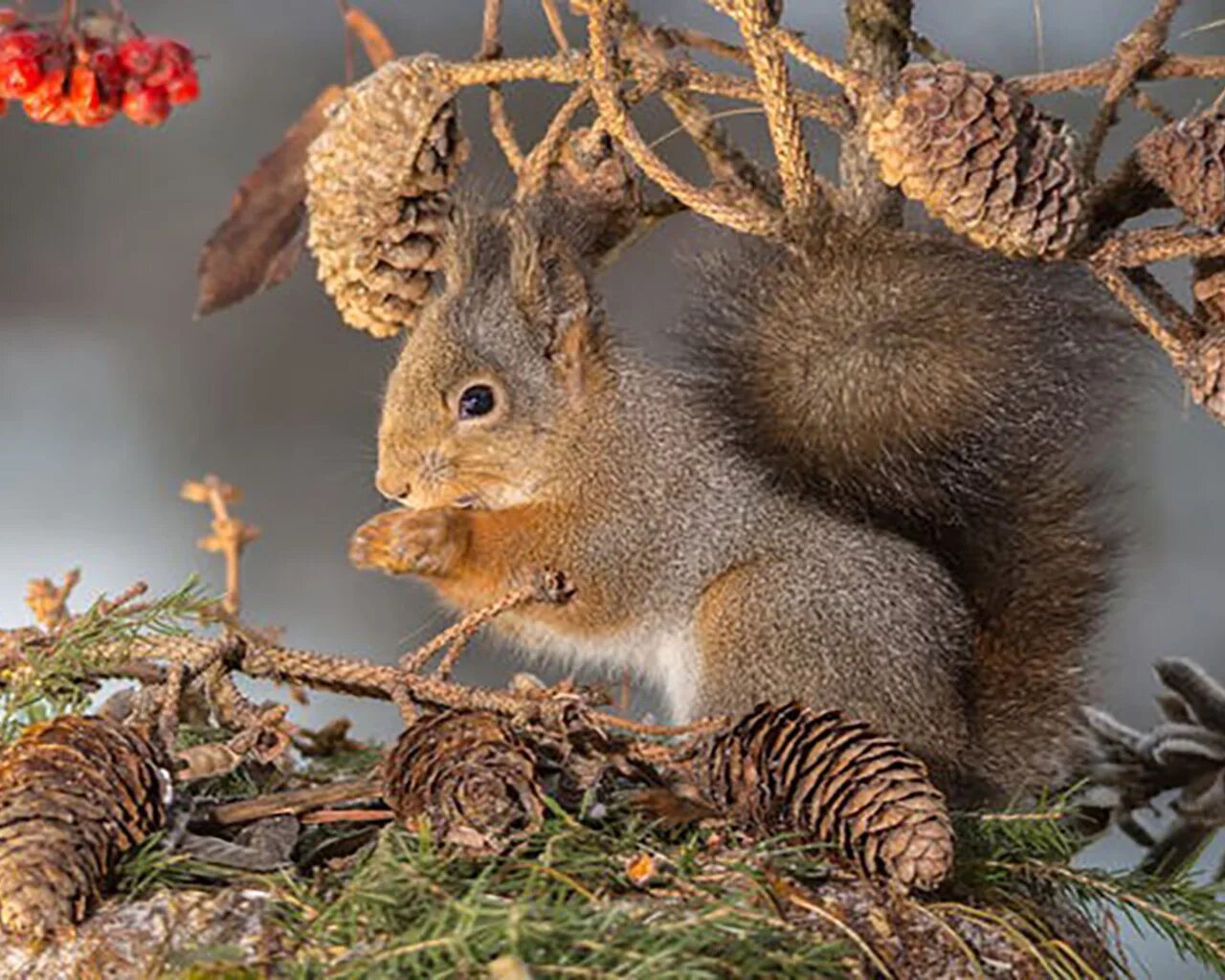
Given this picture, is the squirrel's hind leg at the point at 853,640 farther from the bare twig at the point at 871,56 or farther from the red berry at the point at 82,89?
the red berry at the point at 82,89

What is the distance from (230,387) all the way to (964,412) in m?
0.98

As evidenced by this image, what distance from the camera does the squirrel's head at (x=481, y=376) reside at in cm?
125

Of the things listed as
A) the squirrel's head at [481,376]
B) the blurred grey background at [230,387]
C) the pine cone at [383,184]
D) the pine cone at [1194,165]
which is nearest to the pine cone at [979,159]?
the pine cone at [1194,165]

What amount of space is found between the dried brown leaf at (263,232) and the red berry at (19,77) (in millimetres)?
179

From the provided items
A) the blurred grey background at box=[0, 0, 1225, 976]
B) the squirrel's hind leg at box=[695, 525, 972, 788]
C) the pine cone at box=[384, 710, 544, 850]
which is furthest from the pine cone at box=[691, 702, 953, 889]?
the blurred grey background at box=[0, 0, 1225, 976]

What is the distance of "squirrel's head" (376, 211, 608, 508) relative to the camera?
1248 mm

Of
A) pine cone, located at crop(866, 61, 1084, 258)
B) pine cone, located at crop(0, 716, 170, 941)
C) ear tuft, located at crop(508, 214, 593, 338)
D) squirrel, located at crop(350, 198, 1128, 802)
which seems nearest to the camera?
pine cone, located at crop(0, 716, 170, 941)

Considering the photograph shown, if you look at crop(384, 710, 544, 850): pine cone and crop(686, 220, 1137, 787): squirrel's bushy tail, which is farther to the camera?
crop(686, 220, 1137, 787): squirrel's bushy tail

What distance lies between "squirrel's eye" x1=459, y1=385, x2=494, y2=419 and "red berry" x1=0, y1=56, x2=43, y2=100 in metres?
0.35

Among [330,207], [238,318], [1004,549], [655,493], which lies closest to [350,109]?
[330,207]

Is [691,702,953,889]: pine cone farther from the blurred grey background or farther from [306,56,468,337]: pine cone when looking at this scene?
the blurred grey background

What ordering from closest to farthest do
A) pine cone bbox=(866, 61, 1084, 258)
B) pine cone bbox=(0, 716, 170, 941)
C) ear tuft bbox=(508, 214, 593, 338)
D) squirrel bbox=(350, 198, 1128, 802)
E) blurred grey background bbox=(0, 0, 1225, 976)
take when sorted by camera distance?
pine cone bbox=(0, 716, 170, 941) → pine cone bbox=(866, 61, 1084, 258) → squirrel bbox=(350, 198, 1128, 802) → ear tuft bbox=(508, 214, 593, 338) → blurred grey background bbox=(0, 0, 1225, 976)

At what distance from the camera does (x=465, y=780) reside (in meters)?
0.78

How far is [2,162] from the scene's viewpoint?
71.3 inches
